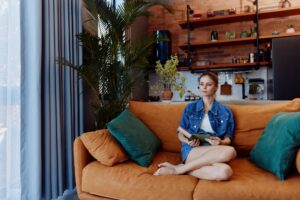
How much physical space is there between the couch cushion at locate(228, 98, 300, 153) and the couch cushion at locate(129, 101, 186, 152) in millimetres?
502

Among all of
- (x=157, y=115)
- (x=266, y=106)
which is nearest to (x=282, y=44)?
(x=266, y=106)

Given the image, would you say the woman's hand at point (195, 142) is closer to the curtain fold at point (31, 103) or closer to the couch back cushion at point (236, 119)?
the couch back cushion at point (236, 119)

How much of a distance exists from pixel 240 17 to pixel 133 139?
3187 millimetres

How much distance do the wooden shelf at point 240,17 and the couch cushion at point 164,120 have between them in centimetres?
245

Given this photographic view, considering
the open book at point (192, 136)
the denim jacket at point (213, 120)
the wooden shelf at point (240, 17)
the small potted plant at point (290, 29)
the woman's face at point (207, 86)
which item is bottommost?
the open book at point (192, 136)

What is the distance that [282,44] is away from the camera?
3.65m

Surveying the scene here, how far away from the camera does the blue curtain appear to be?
1.95 meters

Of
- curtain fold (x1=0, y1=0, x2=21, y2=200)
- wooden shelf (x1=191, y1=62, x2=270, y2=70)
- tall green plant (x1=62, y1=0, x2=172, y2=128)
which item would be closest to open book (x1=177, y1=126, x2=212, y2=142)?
tall green plant (x1=62, y1=0, x2=172, y2=128)

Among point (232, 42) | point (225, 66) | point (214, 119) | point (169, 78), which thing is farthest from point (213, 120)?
point (232, 42)

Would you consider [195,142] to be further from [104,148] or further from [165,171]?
[104,148]

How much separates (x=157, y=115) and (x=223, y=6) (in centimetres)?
306

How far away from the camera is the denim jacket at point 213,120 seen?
6.50 feet

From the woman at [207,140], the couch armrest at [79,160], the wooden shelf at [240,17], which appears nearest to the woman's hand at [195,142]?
the woman at [207,140]

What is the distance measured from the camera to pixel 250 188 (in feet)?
4.66
